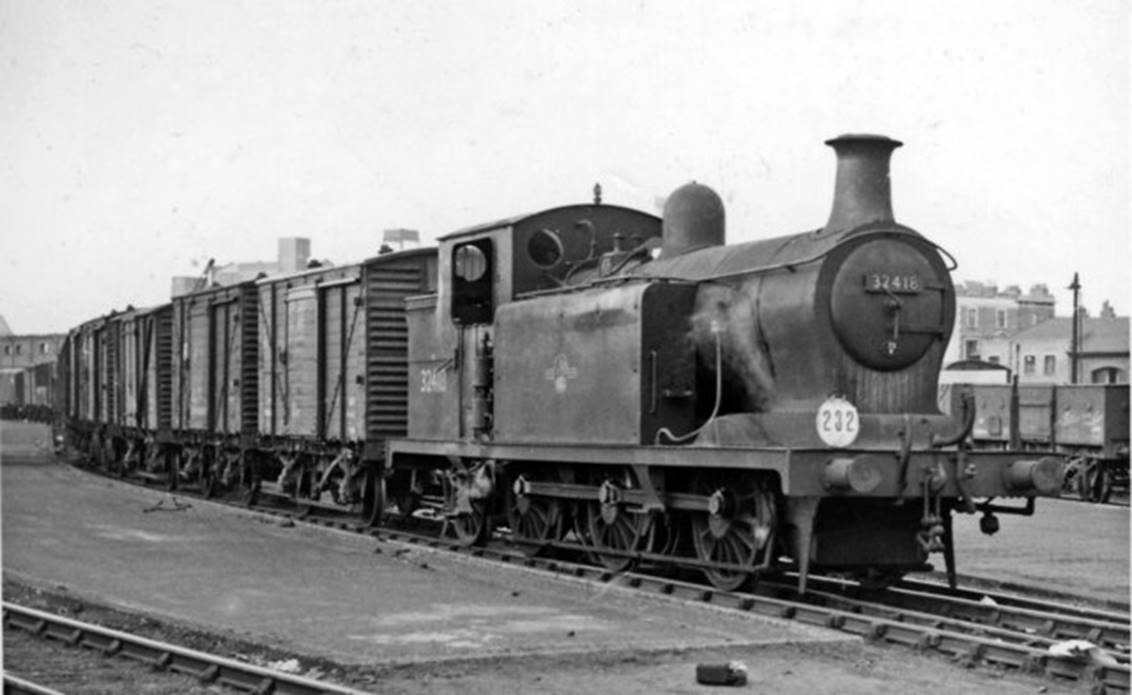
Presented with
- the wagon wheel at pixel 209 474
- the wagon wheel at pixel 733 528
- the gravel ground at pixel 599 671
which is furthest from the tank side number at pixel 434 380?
the wagon wheel at pixel 209 474

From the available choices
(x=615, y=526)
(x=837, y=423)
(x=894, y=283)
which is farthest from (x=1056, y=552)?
(x=837, y=423)

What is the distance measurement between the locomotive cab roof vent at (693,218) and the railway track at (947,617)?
2.99m

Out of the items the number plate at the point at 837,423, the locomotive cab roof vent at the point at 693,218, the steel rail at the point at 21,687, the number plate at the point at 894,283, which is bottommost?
the steel rail at the point at 21,687

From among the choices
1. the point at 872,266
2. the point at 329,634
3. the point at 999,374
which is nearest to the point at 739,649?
the point at 329,634

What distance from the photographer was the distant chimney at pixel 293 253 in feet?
147

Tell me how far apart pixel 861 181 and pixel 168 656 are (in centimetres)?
638

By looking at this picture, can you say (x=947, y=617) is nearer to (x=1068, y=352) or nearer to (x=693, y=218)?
(x=693, y=218)

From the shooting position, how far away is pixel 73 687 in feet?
28.0

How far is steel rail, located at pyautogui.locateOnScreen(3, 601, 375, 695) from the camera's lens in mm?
7945

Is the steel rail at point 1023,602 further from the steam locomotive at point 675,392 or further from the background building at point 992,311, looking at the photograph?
the background building at point 992,311

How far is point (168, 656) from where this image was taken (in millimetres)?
9039

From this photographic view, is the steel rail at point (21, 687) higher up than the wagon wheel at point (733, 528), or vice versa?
the wagon wheel at point (733, 528)

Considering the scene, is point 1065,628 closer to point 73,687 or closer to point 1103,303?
point 73,687

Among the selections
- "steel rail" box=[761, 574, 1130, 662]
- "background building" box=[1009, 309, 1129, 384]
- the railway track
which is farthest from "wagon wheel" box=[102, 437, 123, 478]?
"background building" box=[1009, 309, 1129, 384]
